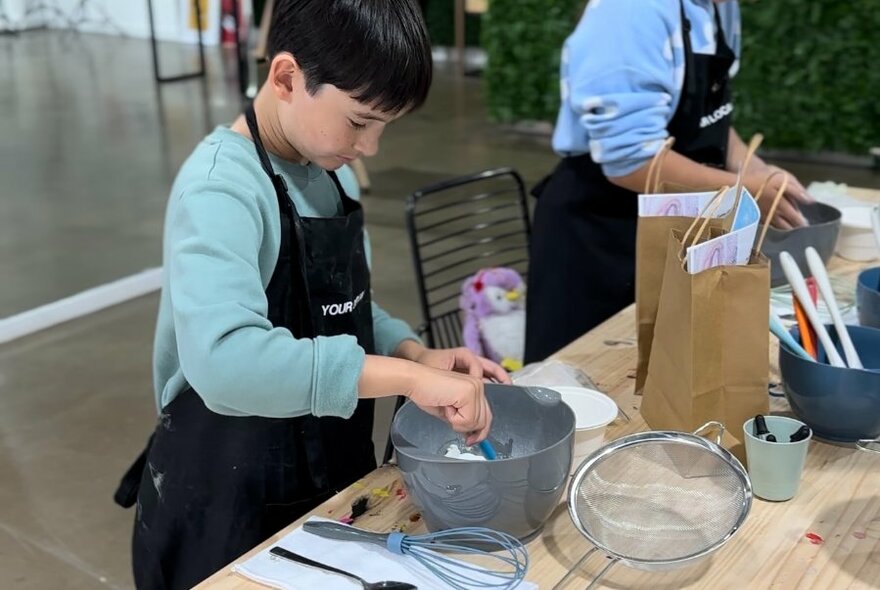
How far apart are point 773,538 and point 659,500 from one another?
133 millimetres

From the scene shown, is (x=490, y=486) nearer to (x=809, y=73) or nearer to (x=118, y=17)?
(x=118, y=17)

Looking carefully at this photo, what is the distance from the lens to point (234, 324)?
1084 millimetres

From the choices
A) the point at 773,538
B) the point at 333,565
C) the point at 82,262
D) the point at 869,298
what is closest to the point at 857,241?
the point at 869,298

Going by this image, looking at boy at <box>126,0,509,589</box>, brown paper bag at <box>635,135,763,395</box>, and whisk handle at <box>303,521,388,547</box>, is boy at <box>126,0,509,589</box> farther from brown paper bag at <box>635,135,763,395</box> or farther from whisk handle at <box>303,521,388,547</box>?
brown paper bag at <box>635,135,763,395</box>

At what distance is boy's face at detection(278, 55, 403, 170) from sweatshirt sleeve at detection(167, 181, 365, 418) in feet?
0.51

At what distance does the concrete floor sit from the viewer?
2.82 m

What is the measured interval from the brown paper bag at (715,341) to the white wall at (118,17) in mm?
2576

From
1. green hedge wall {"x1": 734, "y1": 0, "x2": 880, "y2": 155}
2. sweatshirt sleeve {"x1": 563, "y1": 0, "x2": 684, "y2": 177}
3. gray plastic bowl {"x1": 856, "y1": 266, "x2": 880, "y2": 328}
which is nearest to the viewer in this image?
gray plastic bowl {"x1": 856, "y1": 266, "x2": 880, "y2": 328}

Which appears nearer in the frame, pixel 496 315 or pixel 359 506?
pixel 359 506

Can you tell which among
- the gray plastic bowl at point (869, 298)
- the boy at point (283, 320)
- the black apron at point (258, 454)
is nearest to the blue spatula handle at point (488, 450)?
the boy at point (283, 320)

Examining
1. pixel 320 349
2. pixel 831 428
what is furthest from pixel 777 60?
pixel 320 349

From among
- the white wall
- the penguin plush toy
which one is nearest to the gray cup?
the penguin plush toy

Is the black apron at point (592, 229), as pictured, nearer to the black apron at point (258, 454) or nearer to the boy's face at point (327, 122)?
the black apron at point (258, 454)

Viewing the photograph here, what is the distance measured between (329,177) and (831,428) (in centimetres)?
76
